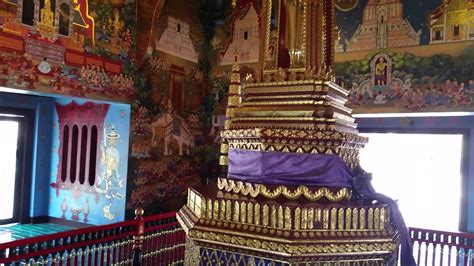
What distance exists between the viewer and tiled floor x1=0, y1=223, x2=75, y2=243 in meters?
5.75

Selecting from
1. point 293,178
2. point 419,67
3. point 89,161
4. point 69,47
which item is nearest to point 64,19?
point 69,47

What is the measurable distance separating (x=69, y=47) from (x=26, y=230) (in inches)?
118

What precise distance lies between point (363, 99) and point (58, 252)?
15.1 ft

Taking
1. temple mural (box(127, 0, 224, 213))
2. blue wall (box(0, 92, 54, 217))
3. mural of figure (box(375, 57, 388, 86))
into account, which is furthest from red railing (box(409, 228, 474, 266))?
blue wall (box(0, 92, 54, 217))

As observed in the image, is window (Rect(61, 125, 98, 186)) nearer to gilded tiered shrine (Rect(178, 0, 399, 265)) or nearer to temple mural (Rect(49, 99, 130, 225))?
temple mural (Rect(49, 99, 130, 225))

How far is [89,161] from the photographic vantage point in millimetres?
6562

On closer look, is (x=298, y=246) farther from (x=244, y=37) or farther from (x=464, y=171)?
(x=244, y=37)

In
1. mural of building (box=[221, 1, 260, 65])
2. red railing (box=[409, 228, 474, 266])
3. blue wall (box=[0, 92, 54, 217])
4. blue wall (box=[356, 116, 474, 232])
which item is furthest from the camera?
mural of building (box=[221, 1, 260, 65])

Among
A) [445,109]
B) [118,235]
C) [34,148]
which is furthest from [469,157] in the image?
[34,148]

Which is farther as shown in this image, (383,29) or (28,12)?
(383,29)

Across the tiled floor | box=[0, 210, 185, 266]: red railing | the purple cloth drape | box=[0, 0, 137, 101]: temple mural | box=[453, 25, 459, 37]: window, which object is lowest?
the tiled floor

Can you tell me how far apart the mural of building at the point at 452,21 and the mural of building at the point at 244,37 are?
2847mm

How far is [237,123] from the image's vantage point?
6.53 ft

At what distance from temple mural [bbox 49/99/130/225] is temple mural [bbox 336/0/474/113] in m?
3.44
